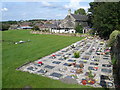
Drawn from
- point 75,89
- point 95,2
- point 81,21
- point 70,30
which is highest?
point 95,2

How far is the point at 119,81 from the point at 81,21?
47.8 metres

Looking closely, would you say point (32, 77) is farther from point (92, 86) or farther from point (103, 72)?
point (103, 72)

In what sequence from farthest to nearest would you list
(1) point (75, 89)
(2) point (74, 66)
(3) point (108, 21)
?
(3) point (108, 21) → (2) point (74, 66) → (1) point (75, 89)

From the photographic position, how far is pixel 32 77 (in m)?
9.67

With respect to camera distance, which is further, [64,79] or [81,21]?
[81,21]

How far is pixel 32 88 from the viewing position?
8047mm

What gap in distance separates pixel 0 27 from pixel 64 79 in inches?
3050

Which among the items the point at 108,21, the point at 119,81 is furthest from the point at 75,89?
the point at 108,21

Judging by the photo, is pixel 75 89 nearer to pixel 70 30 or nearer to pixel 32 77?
pixel 32 77

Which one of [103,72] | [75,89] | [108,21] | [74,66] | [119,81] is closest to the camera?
[75,89]

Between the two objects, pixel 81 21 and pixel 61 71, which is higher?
pixel 81 21

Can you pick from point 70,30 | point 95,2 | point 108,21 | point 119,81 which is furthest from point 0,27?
point 119,81

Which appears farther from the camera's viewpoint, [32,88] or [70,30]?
[70,30]

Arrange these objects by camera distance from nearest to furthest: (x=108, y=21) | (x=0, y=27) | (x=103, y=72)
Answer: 1. (x=103, y=72)
2. (x=108, y=21)
3. (x=0, y=27)
